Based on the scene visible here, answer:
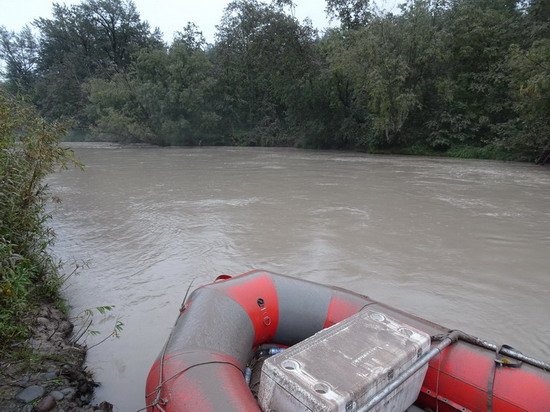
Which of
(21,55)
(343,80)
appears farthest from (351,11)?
(21,55)

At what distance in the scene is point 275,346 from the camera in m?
2.50

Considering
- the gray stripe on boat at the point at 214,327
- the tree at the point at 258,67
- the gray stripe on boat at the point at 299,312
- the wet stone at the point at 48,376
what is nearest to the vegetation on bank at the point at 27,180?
the wet stone at the point at 48,376

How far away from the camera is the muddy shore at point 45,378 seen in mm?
1965

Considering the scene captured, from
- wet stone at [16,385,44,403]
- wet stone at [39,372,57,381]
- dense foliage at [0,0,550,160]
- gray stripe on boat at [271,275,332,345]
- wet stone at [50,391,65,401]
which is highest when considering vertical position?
dense foliage at [0,0,550,160]

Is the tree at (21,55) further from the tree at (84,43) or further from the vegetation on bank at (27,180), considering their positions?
the vegetation on bank at (27,180)

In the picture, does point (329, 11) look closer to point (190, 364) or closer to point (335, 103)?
point (335, 103)

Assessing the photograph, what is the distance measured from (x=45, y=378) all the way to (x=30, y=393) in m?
0.16

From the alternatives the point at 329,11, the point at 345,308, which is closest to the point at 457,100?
the point at 329,11

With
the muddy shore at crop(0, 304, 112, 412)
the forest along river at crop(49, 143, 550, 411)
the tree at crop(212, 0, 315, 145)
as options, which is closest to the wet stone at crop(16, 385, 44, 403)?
the muddy shore at crop(0, 304, 112, 412)

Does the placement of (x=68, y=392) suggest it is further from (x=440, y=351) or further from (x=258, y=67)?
(x=258, y=67)

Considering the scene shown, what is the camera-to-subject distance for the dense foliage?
→ 15461 mm

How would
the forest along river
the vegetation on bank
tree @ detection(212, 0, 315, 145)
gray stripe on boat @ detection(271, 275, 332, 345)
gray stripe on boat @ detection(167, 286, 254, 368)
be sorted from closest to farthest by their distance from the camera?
gray stripe on boat @ detection(167, 286, 254, 368) → gray stripe on boat @ detection(271, 275, 332, 345) → the vegetation on bank → the forest along river → tree @ detection(212, 0, 315, 145)

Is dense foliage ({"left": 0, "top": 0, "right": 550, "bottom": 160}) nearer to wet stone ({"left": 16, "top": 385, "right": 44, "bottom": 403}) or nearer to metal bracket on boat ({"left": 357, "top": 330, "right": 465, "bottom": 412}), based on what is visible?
metal bracket on boat ({"left": 357, "top": 330, "right": 465, "bottom": 412})

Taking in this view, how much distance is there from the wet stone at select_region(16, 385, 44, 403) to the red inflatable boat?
2.09 ft
